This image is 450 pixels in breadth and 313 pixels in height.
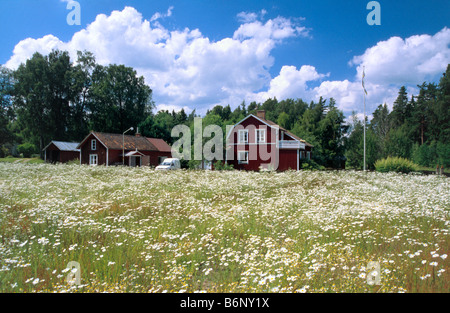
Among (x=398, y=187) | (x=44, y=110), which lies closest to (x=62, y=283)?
(x=398, y=187)

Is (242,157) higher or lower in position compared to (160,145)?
lower

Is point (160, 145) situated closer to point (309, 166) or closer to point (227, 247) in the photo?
point (309, 166)

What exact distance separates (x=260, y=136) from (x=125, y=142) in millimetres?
25453

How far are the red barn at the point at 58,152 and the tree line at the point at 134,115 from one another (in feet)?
7.31

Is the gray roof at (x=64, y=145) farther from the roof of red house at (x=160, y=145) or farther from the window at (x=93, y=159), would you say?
the roof of red house at (x=160, y=145)

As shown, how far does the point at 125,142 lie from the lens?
47125mm

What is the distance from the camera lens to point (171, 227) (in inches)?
257

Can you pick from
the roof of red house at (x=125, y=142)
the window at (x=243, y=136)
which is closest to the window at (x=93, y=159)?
the roof of red house at (x=125, y=142)

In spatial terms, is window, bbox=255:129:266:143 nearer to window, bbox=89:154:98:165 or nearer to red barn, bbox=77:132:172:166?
red barn, bbox=77:132:172:166

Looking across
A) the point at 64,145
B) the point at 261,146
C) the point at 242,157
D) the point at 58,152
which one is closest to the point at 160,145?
the point at 64,145

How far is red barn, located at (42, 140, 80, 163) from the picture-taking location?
51312 mm

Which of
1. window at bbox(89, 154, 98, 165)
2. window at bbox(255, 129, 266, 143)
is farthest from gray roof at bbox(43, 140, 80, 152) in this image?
window at bbox(255, 129, 266, 143)
